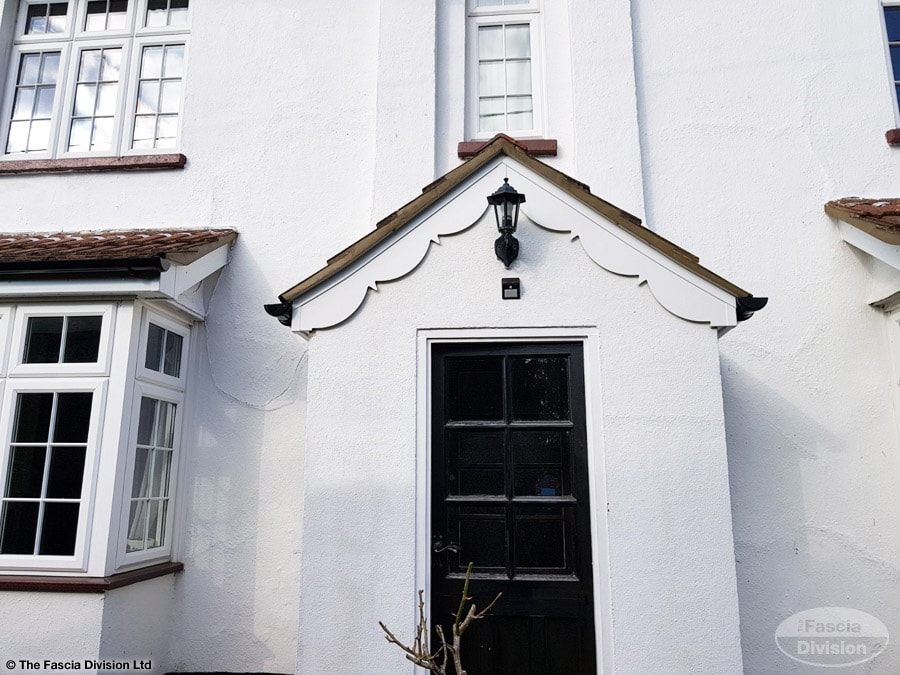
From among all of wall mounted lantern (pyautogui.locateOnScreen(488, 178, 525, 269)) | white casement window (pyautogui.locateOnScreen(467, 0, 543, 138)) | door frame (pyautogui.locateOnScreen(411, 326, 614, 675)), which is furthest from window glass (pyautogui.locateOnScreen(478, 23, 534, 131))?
door frame (pyautogui.locateOnScreen(411, 326, 614, 675))

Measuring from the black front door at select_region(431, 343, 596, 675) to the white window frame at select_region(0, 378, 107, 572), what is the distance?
7.61ft

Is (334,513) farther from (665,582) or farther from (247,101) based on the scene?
(247,101)

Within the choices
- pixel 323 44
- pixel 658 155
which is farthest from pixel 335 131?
Answer: pixel 658 155

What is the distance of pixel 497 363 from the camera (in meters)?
3.92

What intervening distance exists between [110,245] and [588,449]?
3.57 meters

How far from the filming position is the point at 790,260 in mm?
4859

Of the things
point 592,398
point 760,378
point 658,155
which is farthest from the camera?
point 658,155

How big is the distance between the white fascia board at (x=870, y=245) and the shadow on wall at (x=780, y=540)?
1185 mm

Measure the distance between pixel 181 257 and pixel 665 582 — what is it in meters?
3.73

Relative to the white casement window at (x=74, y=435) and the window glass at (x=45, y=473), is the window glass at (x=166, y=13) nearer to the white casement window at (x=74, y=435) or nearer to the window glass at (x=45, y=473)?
the white casement window at (x=74, y=435)

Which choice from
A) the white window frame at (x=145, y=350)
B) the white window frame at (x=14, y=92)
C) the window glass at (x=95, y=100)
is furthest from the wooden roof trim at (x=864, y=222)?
the white window frame at (x=14, y=92)

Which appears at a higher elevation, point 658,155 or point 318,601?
point 658,155

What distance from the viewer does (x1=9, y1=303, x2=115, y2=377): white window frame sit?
14.2 feet

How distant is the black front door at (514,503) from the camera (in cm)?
364
